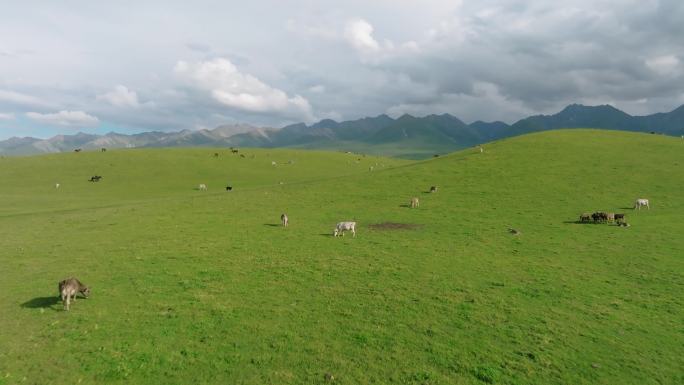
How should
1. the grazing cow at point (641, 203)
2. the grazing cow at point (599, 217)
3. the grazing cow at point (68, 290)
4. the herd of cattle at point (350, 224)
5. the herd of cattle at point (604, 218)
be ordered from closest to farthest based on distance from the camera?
1. the grazing cow at point (68, 290)
2. the herd of cattle at point (350, 224)
3. the herd of cattle at point (604, 218)
4. the grazing cow at point (599, 217)
5. the grazing cow at point (641, 203)

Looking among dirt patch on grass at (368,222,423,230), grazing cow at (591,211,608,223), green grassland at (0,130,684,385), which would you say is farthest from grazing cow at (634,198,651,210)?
dirt patch on grass at (368,222,423,230)

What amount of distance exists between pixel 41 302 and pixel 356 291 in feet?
56.5

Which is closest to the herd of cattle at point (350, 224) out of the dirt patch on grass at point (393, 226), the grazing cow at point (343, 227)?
the grazing cow at point (343, 227)

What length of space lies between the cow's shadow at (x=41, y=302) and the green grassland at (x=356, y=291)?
15 centimetres

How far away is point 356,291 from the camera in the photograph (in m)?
22.2

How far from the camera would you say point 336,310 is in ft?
64.6

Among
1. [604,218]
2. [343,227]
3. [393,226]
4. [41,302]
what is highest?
[343,227]

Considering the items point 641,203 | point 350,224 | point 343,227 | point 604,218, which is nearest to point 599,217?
point 604,218

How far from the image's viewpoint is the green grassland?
49.9 feet

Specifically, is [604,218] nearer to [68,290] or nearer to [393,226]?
[393,226]

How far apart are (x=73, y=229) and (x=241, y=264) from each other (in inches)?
930

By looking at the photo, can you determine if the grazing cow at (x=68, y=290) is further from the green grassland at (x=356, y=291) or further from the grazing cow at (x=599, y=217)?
the grazing cow at (x=599, y=217)

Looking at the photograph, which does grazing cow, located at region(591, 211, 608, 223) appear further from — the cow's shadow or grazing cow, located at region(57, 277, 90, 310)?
the cow's shadow

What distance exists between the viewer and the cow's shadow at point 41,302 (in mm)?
20156
